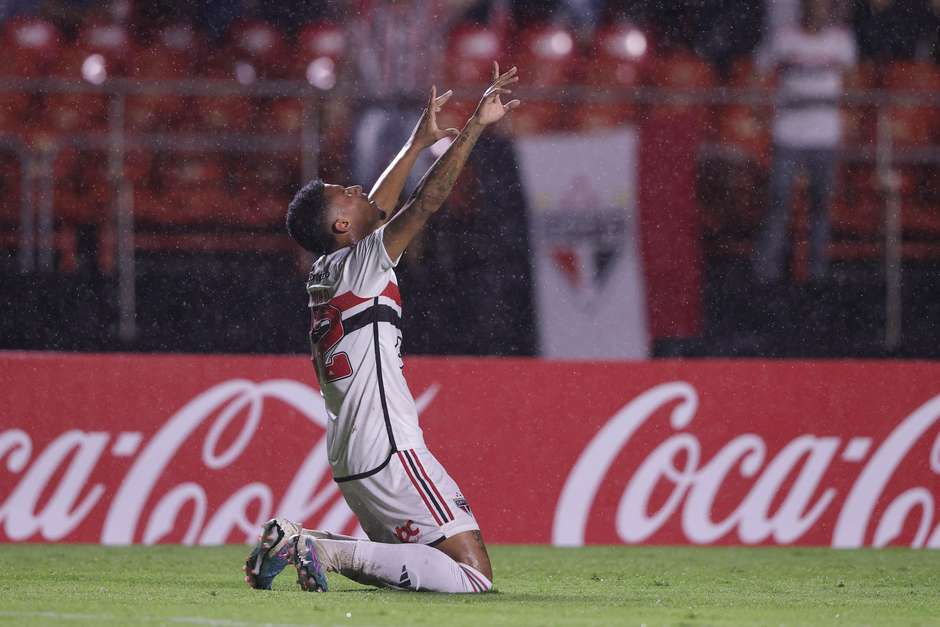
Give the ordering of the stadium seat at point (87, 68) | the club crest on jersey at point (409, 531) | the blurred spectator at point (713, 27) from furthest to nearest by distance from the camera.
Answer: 1. the blurred spectator at point (713, 27)
2. the stadium seat at point (87, 68)
3. the club crest on jersey at point (409, 531)

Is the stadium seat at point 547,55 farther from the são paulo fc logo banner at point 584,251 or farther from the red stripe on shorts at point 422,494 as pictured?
the red stripe on shorts at point 422,494

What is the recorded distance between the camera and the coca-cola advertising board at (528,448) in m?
8.26

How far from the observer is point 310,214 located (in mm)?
5980

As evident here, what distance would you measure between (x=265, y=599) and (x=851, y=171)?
19.9 ft

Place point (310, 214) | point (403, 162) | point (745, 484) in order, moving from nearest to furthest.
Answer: point (310, 214)
point (403, 162)
point (745, 484)

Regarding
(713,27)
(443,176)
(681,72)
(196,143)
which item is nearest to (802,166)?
(681,72)

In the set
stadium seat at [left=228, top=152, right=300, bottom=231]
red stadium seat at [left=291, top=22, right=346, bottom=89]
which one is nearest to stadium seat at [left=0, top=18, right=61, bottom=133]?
red stadium seat at [left=291, top=22, right=346, bottom=89]

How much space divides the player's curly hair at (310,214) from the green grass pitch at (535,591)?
4.46 ft

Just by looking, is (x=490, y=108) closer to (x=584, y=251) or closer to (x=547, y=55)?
(x=584, y=251)

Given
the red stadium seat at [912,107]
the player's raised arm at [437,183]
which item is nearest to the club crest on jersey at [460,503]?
the player's raised arm at [437,183]

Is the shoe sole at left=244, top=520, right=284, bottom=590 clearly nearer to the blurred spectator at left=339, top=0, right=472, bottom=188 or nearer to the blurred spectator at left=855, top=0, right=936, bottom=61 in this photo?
the blurred spectator at left=339, top=0, right=472, bottom=188

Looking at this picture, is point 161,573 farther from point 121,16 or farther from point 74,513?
point 121,16

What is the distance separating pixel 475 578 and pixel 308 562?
619 millimetres

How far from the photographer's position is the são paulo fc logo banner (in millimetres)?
9195
